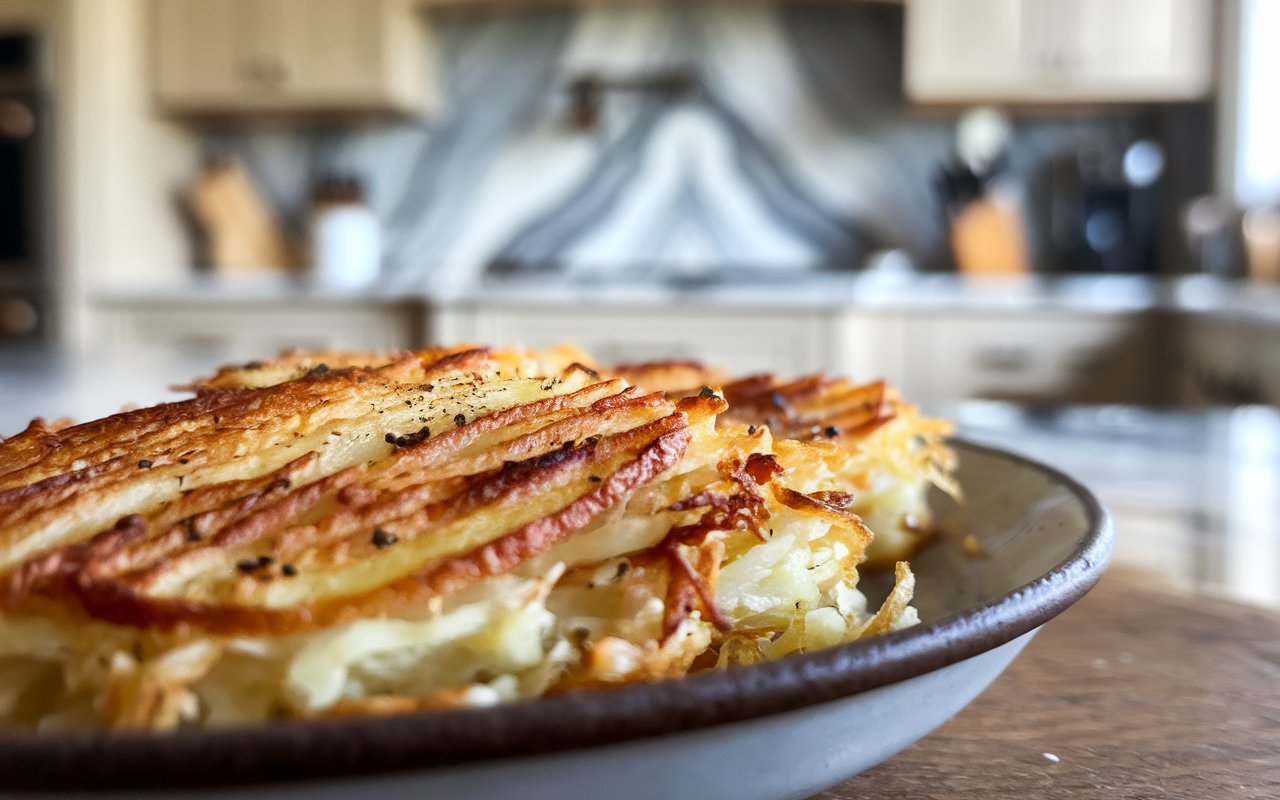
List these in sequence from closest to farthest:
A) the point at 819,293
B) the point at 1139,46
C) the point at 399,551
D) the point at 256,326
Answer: the point at 399,551 < the point at 819,293 < the point at 1139,46 < the point at 256,326

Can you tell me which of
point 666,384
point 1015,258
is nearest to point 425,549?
point 666,384

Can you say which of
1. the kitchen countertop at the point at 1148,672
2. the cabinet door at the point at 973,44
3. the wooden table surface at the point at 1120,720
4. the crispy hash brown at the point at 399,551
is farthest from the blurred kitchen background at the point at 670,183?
the crispy hash brown at the point at 399,551

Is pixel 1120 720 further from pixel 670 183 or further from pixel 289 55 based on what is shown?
pixel 289 55

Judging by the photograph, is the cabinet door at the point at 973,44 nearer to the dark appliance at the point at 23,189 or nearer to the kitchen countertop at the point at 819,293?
the kitchen countertop at the point at 819,293

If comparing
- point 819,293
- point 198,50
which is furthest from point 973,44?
point 198,50

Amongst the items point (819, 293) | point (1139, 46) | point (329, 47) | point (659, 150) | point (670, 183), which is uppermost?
point (329, 47)

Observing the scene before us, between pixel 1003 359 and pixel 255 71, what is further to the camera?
pixel 255 71

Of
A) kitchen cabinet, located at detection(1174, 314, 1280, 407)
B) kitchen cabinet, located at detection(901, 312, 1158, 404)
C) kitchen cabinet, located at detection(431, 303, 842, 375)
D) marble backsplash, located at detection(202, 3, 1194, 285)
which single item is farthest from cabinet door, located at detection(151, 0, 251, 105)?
kitchen cabinet, located at detection(1174, 314, 1280, 407)
